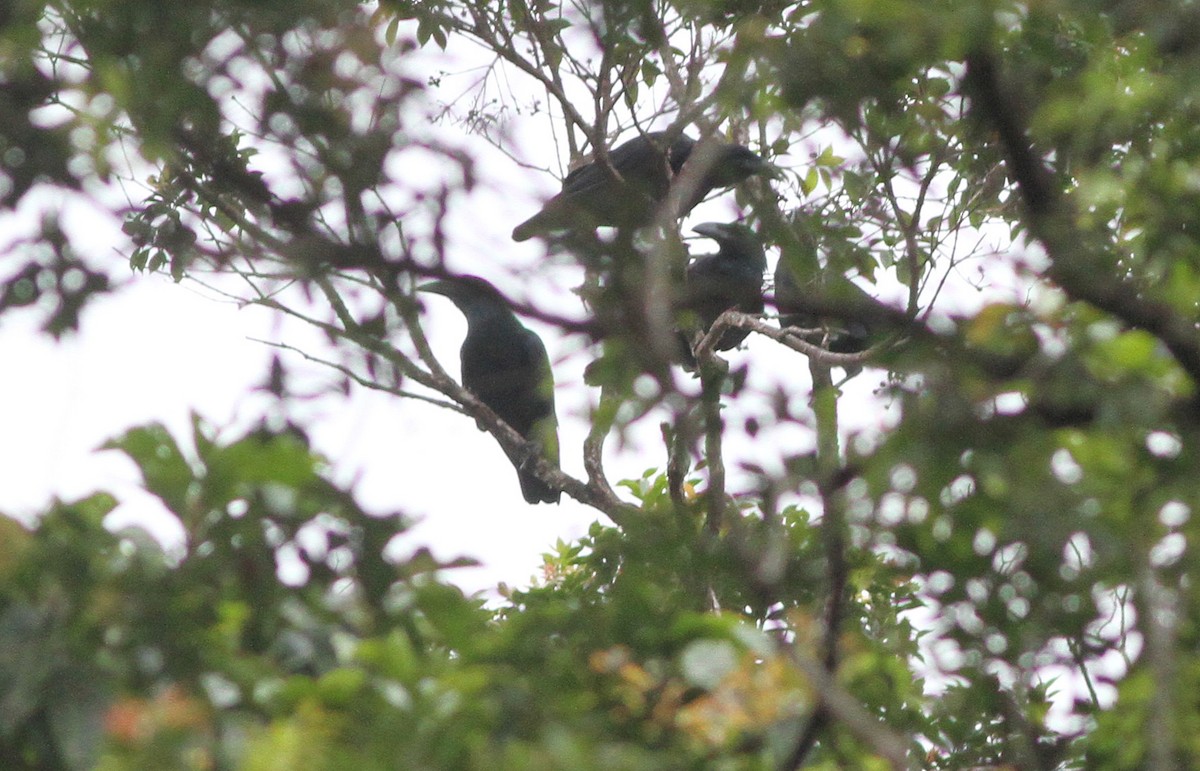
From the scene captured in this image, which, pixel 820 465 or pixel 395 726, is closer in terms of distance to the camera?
pixel 395 726

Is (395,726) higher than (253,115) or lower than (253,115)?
lower

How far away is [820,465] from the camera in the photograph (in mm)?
1688

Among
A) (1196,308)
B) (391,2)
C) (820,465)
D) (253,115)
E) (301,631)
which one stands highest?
(391,2)

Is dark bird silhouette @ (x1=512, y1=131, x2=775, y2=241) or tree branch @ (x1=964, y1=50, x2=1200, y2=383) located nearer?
tree branch @ (x1=964, y1=50, x2=1200, y2=383)

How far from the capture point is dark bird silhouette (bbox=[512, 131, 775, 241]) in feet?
5.96

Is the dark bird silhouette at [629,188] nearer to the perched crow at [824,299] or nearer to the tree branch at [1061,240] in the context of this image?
the perched crow at [824,299]

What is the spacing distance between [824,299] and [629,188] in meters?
0.30

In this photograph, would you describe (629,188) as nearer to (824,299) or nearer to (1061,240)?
→ (824,299)

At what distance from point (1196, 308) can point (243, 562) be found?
1.46 meters

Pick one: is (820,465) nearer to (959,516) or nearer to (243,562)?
(959,516)

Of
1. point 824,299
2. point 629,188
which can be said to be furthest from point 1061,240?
point 629,188

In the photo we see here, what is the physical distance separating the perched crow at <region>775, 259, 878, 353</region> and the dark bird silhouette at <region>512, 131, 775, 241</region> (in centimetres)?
23

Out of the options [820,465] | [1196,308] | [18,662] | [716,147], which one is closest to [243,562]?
[18,662]

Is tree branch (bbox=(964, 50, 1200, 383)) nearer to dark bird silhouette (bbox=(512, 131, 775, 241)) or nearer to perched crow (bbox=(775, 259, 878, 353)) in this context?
perched crow (bbox=(775, 259, 878, 353))
